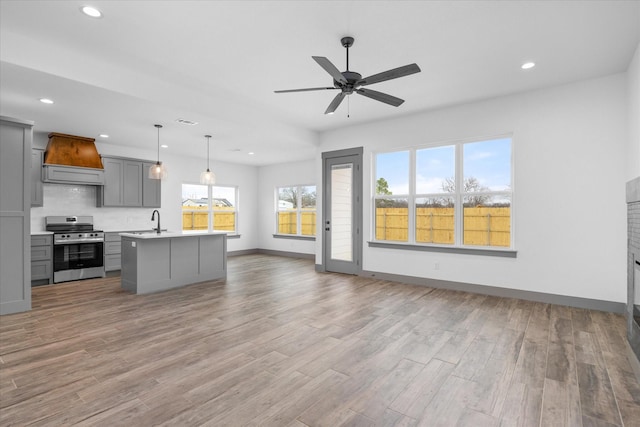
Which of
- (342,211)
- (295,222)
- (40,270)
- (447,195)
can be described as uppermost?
(447,195)

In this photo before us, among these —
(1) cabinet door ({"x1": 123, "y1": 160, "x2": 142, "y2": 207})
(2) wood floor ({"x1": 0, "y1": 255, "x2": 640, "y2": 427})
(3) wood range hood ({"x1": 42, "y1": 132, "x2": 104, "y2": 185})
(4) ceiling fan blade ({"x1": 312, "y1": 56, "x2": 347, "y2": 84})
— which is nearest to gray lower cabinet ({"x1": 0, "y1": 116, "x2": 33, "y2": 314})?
(2) wood floor ({"x1": 0, "y1": 255, "x2": 640, "y2": 427})

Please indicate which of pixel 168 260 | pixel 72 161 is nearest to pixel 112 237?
pixel 72 161

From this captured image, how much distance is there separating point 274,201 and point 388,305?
6002 millimetres

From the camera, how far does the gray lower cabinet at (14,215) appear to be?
3.85 meters

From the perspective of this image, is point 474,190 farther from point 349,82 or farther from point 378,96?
point 349,82

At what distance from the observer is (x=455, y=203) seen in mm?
5172

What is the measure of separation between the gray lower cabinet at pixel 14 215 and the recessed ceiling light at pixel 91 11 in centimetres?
209

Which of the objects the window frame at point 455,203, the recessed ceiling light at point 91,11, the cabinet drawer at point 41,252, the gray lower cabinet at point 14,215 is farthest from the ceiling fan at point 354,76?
the cabinet drawer at point 41,252

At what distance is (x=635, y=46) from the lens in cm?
332

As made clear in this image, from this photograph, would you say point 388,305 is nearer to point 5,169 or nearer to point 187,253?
point 187,253

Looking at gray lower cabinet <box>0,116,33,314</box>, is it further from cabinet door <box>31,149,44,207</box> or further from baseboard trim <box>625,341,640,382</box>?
baseboard trim <box>625,341,640,382</box>

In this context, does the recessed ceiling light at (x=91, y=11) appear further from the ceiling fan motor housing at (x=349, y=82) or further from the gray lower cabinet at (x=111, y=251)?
the gray lower cabinet at (x=111, y=251)

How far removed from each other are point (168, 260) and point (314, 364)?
3.57 meters

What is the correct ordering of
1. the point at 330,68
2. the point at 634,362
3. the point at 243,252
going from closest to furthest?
the point at 634,362, the point at 330,68, the point at 243,252
